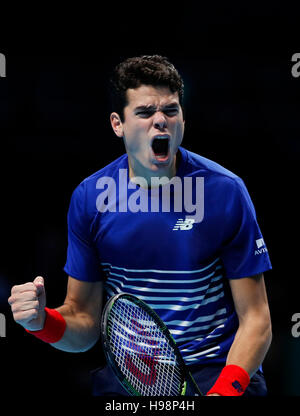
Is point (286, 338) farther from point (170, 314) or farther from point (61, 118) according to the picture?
point (61, 118)

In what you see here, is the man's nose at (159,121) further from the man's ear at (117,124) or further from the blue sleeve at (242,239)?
the blue sleeve at (242,239)

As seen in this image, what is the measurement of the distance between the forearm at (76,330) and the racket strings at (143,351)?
239mm

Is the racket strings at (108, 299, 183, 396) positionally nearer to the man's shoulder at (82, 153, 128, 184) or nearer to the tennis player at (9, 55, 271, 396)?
the tennis player at (9, 55, 271, 396)

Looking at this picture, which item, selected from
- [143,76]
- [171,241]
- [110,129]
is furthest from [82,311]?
[110,129]

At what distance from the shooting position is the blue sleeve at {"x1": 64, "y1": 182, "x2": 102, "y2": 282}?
2732 mm

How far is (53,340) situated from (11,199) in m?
1.51

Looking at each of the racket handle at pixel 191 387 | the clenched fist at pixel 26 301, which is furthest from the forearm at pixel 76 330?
the racket handle at pixel 191 387

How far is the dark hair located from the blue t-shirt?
0.93 ft

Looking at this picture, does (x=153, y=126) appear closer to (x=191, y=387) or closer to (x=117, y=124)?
(x=117, y=124)

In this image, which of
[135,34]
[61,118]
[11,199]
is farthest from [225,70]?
[11,199]

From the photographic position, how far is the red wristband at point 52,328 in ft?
8.52

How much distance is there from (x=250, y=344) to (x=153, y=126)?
858mm

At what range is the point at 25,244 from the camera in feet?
13.1
